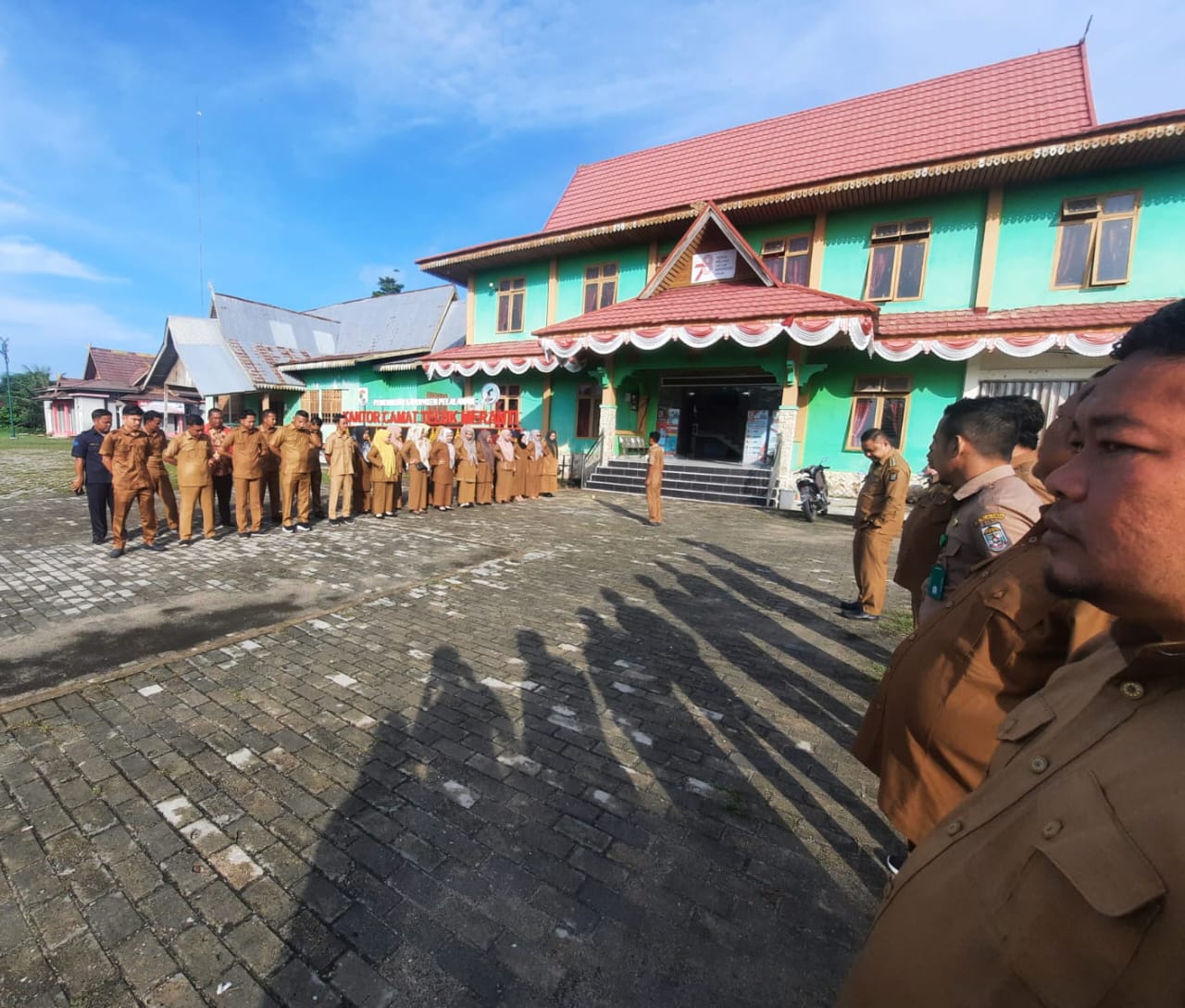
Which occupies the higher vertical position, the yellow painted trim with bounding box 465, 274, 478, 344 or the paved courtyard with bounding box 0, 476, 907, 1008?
the yellow painted trim with bounding box 465, 274, 478, 344

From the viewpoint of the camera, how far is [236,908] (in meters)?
1.92

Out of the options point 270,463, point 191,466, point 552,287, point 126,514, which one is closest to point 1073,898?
point 126,514

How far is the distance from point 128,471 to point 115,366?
1769 inches

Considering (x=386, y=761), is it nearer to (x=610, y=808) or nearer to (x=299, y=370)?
(x=610, y=808)

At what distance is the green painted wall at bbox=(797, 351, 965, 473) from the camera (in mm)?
12648

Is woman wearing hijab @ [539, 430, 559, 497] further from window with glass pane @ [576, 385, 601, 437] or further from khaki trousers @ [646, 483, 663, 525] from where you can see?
khaki trousers @ [646, 483, 663, 525]

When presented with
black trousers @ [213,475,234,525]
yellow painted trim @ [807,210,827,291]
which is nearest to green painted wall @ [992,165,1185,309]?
yellow painted trim @ [807,210,827,291]

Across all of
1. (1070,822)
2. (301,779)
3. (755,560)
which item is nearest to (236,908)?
(301,779)

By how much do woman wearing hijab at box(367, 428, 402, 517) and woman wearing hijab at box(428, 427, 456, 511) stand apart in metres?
1.04

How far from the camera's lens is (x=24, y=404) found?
150ft

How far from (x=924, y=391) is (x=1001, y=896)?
14.3 m

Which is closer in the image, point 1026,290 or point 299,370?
point 1026,290

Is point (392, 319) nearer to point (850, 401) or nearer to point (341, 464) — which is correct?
point (341, 464)

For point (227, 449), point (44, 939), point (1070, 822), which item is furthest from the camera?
point (227, 449)
